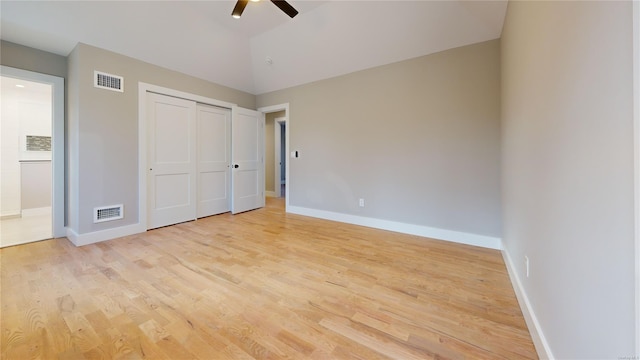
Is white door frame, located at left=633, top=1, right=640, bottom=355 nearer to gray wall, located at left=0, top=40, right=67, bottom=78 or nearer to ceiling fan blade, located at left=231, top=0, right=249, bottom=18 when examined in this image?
ceiling fan blade, located at left=231, top=0, right=249, bottom=18

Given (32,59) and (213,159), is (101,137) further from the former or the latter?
(213,159)

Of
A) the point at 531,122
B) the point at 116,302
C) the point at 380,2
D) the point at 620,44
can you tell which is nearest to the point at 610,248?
the point at 620,44

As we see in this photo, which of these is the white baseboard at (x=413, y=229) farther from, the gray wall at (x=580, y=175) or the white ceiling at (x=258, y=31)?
the white ceiling at (x=258, y=31)

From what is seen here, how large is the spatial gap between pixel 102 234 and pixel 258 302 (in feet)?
8.79

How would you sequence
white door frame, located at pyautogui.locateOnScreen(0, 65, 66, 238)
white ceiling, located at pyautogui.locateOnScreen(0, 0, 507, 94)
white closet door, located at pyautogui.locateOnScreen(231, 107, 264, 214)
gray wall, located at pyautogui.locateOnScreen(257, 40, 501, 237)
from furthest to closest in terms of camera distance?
white closet door, located at pyautogui.locateOnScreen(231, 107, 264, 214)
white door frame, located at pyautogui.locateOnScreen(0, 65, 66, 238)
gray wall, located at pyautogui.locateOnScreen(257, 40, 501, 237)
white ceiling, located at pyautogui.locateOnScreen(0, 0, 507, 94)

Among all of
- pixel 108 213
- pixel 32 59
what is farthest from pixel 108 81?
pixel 108 213

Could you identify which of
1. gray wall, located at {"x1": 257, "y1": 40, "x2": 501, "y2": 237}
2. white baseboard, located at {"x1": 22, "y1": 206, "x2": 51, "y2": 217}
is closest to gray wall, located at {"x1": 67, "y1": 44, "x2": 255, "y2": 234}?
white baseboard, located at {"x1": 22, "y1": 206, "x2": 51, "y2": 217}

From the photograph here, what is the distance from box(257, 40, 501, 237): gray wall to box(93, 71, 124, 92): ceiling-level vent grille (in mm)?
2542

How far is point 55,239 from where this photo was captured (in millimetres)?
3033

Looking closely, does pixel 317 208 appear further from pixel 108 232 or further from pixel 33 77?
pixel 33 77

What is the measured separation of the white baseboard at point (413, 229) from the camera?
2791 millimetres

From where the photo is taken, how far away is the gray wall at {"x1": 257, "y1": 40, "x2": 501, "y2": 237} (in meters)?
2.79

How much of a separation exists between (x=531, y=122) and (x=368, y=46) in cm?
245

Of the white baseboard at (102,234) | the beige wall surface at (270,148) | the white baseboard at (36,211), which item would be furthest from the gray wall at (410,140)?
the white baseboard at (36,211)
